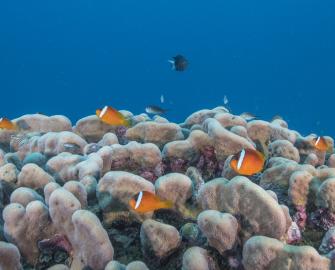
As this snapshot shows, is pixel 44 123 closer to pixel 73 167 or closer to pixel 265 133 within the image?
pixel 73 167

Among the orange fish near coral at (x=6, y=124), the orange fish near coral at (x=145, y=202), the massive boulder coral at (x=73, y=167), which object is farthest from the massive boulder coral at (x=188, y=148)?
the orange fish near coral at (x=6, y=124)

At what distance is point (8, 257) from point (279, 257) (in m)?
1.96

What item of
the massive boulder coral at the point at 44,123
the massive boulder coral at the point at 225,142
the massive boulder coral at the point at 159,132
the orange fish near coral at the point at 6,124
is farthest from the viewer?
the massive boulder coral at the point at 44,123

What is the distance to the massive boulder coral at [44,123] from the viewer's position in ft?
19.9

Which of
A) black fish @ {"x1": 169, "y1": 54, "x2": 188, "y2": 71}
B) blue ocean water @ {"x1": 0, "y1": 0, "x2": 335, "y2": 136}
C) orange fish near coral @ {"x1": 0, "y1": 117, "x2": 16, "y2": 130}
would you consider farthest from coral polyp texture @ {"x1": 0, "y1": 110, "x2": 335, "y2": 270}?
blue ocean water @ {"x1": 0, "y1": 0, "x2": 335, "y2": 136}

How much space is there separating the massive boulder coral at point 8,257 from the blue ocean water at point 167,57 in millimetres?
104417

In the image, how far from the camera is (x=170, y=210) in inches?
143

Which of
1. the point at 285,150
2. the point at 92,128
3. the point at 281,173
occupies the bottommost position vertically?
the point at 281,173

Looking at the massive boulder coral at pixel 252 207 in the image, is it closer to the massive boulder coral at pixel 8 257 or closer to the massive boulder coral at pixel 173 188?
the massive boulder coral at pixel 173 188

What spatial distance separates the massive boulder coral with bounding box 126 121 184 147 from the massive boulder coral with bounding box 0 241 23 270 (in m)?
2.53

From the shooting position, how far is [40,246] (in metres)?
3.23

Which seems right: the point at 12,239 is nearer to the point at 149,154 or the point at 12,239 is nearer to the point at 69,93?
the point at 149,154

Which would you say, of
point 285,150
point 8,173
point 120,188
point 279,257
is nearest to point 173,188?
point 120,188

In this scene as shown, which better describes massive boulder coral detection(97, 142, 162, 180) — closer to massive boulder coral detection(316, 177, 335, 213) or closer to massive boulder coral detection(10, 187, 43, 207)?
massive boulder coral detection(10, 187, 43, 207)
